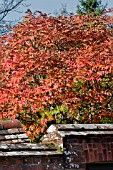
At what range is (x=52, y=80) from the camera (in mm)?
6852

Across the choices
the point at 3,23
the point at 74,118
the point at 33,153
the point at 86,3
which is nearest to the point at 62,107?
the point at 74,118

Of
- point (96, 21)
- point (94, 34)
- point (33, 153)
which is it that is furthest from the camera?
point (96, 21)

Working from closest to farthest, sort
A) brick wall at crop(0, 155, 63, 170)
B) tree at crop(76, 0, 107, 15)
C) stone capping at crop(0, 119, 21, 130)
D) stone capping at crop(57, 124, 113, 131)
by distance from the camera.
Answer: brick wall at crop(0, 155, 63, 170) < stone capping at crop(57, 124, 113, 131) < stone capping at crop(0, 119, 21, 130) < tree at crop(76, 0, 107, 15)

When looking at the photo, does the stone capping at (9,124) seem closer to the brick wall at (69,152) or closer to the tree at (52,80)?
the tree at (52,80)

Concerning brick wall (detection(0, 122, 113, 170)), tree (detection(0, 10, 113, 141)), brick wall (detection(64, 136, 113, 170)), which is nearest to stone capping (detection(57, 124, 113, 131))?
brick wall (detection(0, 122, 113, 170))

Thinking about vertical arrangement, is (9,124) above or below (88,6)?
below

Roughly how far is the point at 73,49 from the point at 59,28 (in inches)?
22.7

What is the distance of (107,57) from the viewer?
24.7 feet

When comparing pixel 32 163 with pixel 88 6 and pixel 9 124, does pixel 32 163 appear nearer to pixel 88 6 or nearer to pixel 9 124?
pixel 9 124

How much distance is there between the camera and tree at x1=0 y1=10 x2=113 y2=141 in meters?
6.82

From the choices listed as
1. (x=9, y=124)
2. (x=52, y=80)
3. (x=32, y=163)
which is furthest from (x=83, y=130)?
(x=9, y=124)

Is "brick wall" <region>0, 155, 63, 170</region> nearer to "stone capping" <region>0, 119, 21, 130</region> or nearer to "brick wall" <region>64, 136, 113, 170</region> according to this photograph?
"brick wall" <region>64, 136, 113, 170</region>

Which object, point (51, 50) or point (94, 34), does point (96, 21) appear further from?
point (51, 50)

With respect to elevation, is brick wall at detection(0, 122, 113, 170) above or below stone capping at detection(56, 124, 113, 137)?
below
